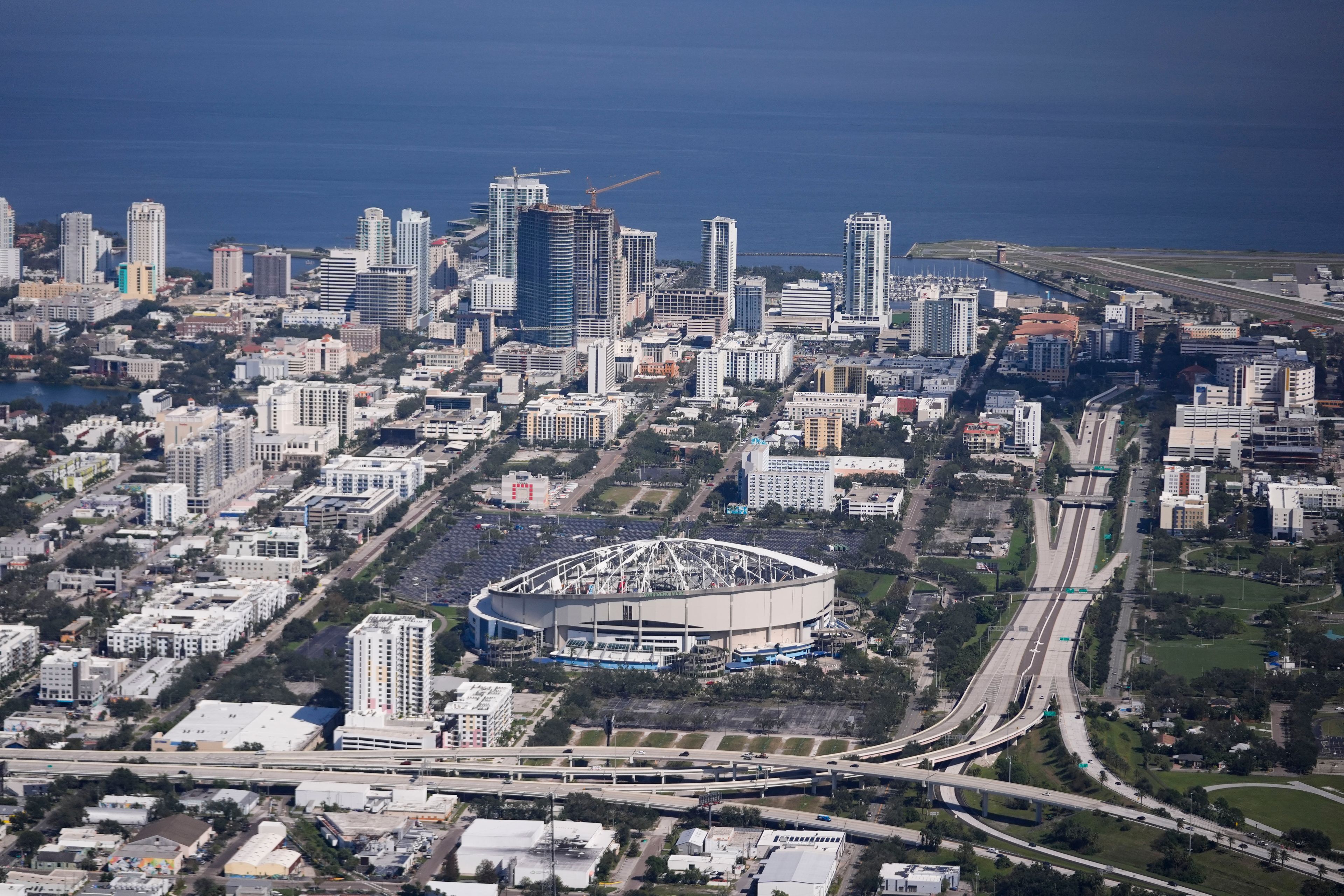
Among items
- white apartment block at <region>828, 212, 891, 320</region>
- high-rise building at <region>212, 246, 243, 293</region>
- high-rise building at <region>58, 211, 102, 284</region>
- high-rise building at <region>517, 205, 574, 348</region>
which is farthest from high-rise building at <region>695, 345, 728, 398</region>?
high-rise building at <region>58, 211, 102, 284</region>

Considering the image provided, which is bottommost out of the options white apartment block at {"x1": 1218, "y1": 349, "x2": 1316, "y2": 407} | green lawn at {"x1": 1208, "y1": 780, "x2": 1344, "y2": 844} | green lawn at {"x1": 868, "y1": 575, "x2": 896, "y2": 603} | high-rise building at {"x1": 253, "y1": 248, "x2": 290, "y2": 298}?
green lawn at {"x1": 1208, "y1": 780, "x2": 1344, "y2": 844}

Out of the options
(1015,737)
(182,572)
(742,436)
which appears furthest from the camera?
(742,436)

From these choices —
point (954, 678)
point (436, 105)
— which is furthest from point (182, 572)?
point (436, 105)

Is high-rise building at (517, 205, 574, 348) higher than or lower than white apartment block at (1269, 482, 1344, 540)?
higher

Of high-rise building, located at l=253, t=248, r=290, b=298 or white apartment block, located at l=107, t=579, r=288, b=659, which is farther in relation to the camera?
high-rise building, located at l=253, t=248, r=290, b=298

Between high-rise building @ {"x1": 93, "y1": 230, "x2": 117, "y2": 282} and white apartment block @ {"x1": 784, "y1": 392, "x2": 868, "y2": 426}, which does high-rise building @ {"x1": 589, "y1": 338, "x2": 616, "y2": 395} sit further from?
high-rise building @ {"x1": 93, "y1": 230, "x2": 117, "y2": 282}

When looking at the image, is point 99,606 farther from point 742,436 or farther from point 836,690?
point 742,436

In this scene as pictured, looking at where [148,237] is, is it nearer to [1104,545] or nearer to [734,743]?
[1104,545]
